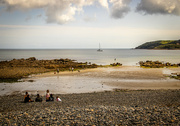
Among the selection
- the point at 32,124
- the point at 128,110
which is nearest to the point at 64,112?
the point at 32,124

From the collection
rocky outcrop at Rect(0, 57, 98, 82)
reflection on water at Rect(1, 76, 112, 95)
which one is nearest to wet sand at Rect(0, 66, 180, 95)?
reflection on water at Rect(1, 76, 112, 95)

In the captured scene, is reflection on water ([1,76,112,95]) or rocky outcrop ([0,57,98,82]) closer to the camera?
reflection on water ([1,76,112,95])

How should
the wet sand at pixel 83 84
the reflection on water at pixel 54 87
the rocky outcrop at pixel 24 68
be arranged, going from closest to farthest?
the reflection on water at pixel 54 87 < the wet sand at pixel 83 84 < the rocky outcrop at pixel 24 68

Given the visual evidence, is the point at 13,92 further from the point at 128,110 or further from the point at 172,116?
the point at 172,116

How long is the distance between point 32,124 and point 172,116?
1016cm

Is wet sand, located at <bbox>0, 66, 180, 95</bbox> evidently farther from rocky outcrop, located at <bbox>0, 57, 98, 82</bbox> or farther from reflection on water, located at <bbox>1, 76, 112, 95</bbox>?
rocky outcrop, located at <bbox>0, 57, 98, 82</bbox>

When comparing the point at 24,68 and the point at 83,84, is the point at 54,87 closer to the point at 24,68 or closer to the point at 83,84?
the point at 83,84

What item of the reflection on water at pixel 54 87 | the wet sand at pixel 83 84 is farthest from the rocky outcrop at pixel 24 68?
the reflection on water at pixel 54 87

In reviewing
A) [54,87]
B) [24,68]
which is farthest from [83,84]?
[24,68]

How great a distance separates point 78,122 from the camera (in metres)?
10.6

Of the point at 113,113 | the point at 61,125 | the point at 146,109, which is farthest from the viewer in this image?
the point at 146,109

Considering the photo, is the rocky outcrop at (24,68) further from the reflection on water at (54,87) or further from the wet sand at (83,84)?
the reflection on water at (54,87)

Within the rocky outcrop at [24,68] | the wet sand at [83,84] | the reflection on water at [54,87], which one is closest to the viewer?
the reflection on water at [54,87]

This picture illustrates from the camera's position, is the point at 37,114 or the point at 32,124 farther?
the point at 37,114
